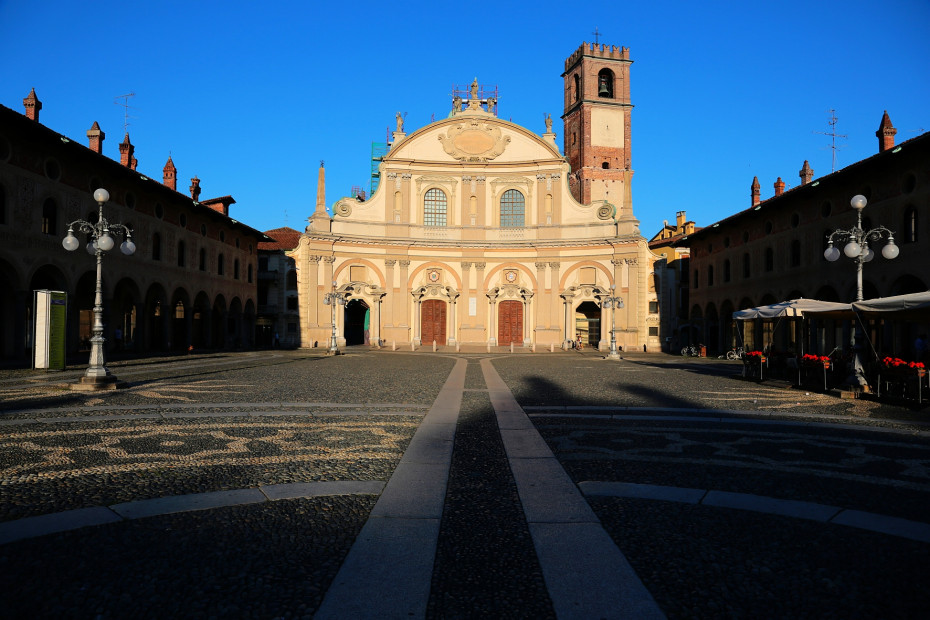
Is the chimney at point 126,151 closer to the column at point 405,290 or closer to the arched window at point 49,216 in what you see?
the arched window at point 49,216

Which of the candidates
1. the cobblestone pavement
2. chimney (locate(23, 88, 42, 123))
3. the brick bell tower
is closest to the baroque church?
the brick bell tower

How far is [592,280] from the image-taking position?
45.4 metres

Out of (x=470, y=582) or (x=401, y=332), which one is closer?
(x=470, y=582)

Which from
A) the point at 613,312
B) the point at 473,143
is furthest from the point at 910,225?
the point at 473,143

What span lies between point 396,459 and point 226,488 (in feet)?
6.18

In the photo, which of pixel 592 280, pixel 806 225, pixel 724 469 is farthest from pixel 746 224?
pixel 724 469

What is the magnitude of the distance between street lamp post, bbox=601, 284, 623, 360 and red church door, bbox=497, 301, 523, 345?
6.33m

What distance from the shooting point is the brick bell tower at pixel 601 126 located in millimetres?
54781

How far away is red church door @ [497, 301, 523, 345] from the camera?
46250 millimetres

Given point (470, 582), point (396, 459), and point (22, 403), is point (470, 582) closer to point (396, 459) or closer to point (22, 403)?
point (396, 459)

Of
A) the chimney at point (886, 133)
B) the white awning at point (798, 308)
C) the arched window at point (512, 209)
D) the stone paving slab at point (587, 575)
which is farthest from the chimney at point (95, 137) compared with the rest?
the chimney at point (886, 133)

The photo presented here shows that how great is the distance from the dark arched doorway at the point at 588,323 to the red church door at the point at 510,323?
484 cm

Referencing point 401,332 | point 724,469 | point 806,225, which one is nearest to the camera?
point 724,469

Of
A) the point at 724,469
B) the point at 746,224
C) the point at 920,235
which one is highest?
the point at 746,224
